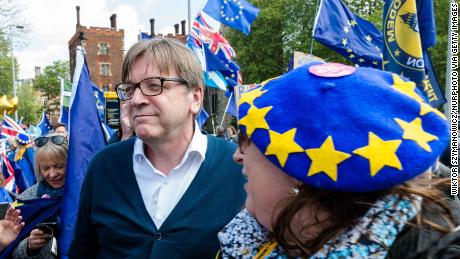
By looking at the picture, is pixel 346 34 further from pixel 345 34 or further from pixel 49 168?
pixel 49 168

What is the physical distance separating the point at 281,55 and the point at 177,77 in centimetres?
3240

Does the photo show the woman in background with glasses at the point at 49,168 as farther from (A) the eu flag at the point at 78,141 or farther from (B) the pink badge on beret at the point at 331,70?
(B) the pink badge on beret at the point at 331,70

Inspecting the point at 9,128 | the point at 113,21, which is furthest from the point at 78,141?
the point at 113,21

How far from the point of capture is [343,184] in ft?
3.10

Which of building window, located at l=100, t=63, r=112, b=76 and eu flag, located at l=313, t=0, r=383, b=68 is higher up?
eu flag, located at l=313, t=0, r=383, b=68

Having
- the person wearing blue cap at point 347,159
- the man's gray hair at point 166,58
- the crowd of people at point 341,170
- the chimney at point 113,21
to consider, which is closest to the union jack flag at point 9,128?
the man's gray hair at point 166,58

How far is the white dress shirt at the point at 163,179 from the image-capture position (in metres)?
1.83

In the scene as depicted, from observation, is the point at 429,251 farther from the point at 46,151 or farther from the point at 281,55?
the point at 281,55

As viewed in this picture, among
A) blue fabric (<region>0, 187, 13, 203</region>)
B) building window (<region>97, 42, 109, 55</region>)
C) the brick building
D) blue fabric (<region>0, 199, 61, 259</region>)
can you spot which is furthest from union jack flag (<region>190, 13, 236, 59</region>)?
building window (<region>97, 42, 109, 55</region>)

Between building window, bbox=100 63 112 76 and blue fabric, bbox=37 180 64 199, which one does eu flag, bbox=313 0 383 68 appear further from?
building window, bbox=100 63 112 76

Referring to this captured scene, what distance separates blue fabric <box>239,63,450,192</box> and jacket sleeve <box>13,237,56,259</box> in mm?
2112

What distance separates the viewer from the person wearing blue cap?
36.5 inches

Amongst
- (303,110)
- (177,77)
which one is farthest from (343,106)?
(177,77)

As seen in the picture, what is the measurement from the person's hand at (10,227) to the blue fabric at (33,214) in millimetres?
27
